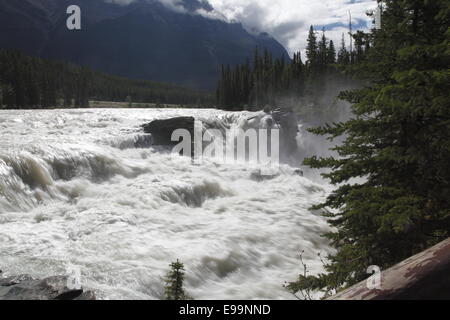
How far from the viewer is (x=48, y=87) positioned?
6969 centimetres

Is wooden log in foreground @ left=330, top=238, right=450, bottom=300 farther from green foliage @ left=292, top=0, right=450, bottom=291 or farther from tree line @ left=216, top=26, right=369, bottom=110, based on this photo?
tree line @ left=216, top=26, right=369, bottom=110

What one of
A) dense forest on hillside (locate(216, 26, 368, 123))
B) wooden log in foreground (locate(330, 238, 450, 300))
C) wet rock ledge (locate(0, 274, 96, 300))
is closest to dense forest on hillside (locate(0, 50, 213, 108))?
dense forest on hillside (locate(216, 26, 368, 123))

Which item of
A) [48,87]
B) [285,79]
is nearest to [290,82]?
[285,79]

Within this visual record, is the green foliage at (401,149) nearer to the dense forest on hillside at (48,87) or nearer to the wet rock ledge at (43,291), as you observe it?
the wet rock ledge at (43,291)

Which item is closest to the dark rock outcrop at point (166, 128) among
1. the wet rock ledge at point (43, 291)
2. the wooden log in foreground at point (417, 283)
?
the wet rock ledge at point (43, 291)

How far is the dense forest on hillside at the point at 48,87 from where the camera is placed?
5945 cm

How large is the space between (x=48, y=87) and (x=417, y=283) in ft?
258

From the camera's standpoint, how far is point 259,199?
691 inches

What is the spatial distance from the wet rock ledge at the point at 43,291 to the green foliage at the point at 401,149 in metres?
3.89

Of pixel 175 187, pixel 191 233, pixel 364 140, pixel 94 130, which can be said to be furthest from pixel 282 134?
pixel 364 140

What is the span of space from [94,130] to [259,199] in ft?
48.5

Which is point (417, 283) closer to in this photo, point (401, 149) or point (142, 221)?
point (401, 149)

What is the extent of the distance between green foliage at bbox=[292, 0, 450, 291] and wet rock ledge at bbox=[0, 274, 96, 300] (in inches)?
153
